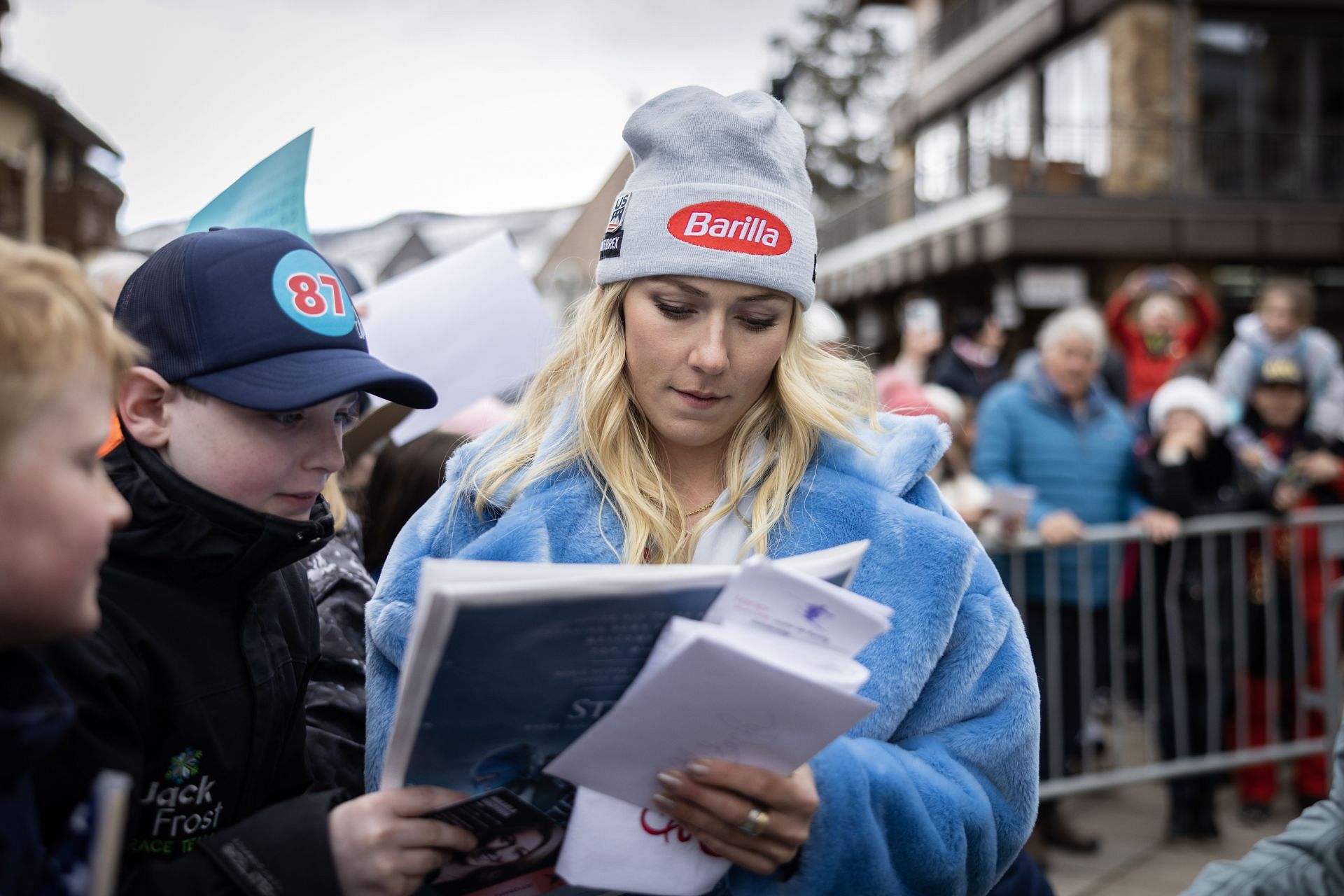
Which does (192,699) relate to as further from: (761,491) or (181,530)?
(761,491)

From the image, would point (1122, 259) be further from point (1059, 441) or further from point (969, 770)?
point (969, 770)

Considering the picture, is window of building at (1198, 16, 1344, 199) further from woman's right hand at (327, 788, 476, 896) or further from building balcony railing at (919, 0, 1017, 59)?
woman's right hand at (327, 788, 476, 896)

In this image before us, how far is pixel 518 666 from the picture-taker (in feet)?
4.34

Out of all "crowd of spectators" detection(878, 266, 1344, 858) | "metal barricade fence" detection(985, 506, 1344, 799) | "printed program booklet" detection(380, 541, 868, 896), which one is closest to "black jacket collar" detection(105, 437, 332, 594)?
"printed program booklet" detection(380, 541, 868, 896)

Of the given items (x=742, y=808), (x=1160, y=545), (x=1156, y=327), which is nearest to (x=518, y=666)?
(x=742, y=808)

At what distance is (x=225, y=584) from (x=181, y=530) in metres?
0.10

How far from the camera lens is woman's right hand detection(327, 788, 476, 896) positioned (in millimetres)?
1386

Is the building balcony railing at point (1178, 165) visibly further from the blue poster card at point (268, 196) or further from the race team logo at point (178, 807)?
the race team logo at point (178, 807)

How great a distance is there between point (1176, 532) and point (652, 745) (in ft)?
14.3

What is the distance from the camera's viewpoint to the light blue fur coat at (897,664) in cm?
167

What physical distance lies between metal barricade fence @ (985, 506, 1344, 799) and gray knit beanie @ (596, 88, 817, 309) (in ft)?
11.0

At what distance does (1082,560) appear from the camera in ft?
16.9

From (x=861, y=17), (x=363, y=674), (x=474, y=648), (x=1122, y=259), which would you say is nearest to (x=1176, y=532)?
(x=363, y=674)

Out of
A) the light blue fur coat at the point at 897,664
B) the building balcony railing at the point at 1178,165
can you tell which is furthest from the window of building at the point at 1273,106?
the light blue fur coat at the point at 897,664
